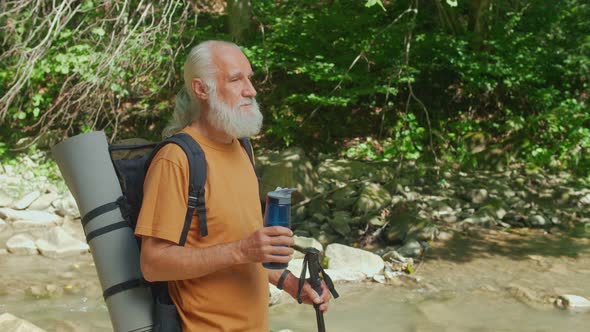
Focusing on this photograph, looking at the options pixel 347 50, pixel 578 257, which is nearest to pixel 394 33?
pixel 347 50

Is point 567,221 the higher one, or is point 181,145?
point 181,145

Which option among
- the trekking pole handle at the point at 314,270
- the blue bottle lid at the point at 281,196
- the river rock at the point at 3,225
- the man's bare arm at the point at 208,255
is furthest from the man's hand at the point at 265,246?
the river rock at the point at 3,225

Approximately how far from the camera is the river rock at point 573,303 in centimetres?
588

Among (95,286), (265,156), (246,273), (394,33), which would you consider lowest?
(95,286)

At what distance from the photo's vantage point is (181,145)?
192 cm

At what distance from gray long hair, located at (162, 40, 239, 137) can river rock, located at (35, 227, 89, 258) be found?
627 cm

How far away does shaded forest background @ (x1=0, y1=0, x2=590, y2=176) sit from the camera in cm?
991

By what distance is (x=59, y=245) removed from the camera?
26.2 feet

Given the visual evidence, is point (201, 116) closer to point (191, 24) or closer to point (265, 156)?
point (265, 156)

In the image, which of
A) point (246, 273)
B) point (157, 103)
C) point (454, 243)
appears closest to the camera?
point (246, 273)

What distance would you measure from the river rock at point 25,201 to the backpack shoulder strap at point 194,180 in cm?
855

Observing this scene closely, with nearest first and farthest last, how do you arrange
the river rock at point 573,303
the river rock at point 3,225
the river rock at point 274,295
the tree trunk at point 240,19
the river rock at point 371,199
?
1. the river rock at point 573,303
2. the river rock at point 274,295
3. the river rock at point 371,199
4. the river rock at point 3,225
5. the tree trunk at point 240,19

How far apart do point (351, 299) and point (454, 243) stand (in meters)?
2.24

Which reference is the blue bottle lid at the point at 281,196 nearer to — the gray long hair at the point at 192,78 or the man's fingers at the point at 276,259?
the man's fingers at the point at 276,259
